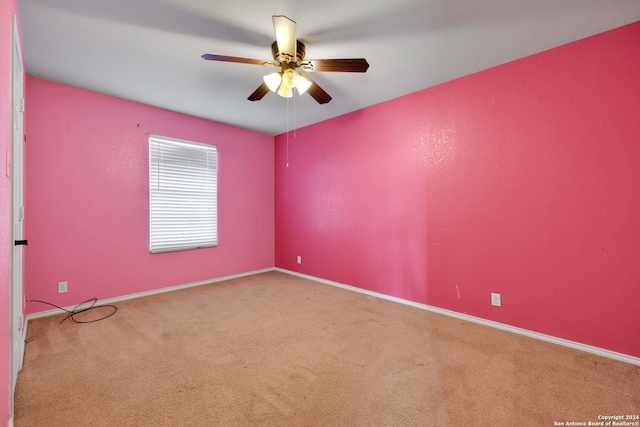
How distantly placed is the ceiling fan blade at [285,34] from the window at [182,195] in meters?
2.58

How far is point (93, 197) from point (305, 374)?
317cm

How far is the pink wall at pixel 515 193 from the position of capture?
6.88 feet

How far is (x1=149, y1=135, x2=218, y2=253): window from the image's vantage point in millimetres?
3695

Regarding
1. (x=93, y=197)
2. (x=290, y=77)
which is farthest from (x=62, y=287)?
(x=290, y=77)

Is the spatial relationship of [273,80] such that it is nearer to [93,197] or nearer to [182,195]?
[182,195]

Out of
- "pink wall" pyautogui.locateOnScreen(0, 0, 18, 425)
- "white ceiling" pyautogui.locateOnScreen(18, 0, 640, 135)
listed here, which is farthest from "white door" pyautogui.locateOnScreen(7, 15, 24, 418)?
"white ceiling" pyautogui.locateOnScreen(18, 0, 640, 135)

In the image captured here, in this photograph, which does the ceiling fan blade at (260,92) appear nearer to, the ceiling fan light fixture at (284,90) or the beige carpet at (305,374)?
the ceiling fan light fixture at (284,90)

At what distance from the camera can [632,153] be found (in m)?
2.03

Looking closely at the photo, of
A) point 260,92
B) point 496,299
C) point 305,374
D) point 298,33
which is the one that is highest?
point 298,33

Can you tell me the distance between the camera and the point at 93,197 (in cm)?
321

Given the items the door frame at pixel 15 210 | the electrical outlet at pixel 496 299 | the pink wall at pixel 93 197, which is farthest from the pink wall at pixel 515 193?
the door frame at pixel 15 210

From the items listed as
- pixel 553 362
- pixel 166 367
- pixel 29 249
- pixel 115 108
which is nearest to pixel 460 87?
pixel 553 362

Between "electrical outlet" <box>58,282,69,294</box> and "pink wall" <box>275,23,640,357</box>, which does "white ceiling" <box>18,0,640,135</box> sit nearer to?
"pink wall" <box>275,23,640,357</box>

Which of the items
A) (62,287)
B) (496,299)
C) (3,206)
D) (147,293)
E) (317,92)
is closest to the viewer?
(3,206)
